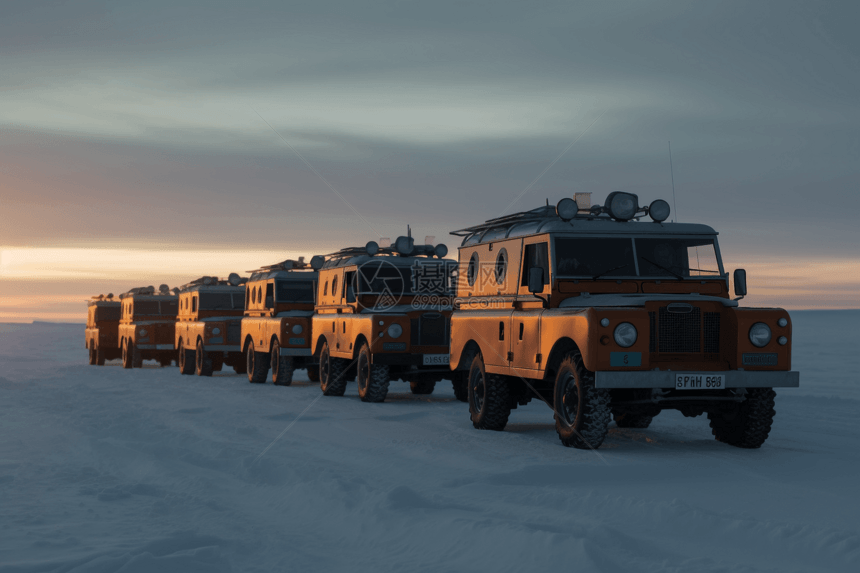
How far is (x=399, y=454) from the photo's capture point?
10.2 m

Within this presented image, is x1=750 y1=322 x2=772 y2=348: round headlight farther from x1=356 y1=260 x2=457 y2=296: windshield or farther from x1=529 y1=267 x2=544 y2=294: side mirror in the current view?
x1=356 y1=260 x2=457 y2=296: windshield

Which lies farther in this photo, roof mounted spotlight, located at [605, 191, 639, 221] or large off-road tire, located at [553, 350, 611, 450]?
roof mounted spotlight, located at [605, 191, 639, 221]

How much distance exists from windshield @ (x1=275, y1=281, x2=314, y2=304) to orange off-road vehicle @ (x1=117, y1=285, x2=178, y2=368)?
9761 millimetres

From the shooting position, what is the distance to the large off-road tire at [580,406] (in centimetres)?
1016

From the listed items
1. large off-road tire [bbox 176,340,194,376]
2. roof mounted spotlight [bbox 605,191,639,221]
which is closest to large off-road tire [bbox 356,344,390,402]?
roof mounted spotlight [bbox 605,191,639,221]

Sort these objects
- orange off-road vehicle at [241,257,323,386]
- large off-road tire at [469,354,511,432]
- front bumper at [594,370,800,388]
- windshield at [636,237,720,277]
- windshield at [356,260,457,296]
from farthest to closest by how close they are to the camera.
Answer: orange off-road vehicle at [241,257,323,386] → windshield at [356,260,457,296] → large off-road tire at [469,354,511,432] → windshield at [636,237,720,277] → front bumper at [594,370,800,388]

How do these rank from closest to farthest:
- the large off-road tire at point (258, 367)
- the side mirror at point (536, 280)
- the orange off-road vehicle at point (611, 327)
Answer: the orange off-road vehicle at point (611, 327) → the side mirror at point (536, 280) → the large off-road tire at point (258, 367)

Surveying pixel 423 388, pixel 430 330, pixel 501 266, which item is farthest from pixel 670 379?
pixel 423 388

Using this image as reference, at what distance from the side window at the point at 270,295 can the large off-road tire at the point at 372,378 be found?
622 centimetres

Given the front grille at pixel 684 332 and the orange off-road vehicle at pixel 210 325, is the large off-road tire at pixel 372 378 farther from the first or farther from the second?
the orange off-road vehicle at pixel 210 325

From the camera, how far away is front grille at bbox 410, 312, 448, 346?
55.7 ft

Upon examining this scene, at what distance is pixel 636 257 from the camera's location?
1151 cm

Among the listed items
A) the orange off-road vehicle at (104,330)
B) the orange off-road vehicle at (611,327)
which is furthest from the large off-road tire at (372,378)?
the orange off-road vehicle at (104,330)

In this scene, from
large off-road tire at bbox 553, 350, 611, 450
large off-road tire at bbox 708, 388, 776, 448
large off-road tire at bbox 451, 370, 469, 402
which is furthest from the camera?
large off-road tire at bbox 451, 370, 469, 402
